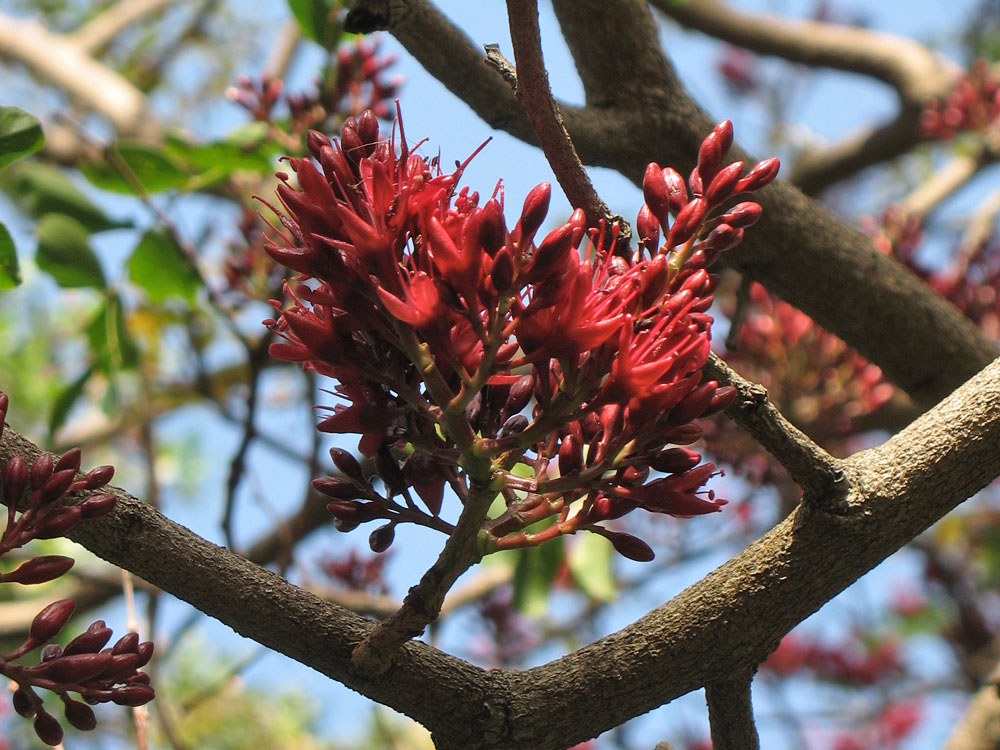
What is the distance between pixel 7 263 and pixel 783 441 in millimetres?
1117

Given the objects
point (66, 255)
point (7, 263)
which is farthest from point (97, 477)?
point (66, 255)

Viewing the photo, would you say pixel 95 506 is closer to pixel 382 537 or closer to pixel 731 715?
pixel 382 537

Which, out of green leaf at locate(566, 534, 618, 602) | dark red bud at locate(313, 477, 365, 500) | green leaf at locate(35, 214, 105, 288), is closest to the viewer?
dark red bud at locate(313, 477, 365, 500)

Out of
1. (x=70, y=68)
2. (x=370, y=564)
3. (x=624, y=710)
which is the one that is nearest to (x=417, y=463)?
(x=624, y=710)

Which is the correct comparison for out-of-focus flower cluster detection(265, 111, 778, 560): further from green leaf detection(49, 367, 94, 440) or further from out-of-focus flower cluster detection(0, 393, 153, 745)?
green leaf detection(49, 367, 94, 440)

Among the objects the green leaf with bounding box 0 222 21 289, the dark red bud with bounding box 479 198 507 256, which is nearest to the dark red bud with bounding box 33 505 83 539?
the dark red bud with bounding box 479 198 507 256

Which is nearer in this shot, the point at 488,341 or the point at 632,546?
the point at 488,341

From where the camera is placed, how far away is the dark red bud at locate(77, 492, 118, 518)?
1149 mm

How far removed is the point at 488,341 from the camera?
1.10 meters

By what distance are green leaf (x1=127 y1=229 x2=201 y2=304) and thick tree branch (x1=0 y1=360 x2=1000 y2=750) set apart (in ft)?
4.62

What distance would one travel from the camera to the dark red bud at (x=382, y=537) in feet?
4.30

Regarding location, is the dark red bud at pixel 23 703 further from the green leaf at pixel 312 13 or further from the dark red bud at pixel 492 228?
the green leaf at pixel 312 13

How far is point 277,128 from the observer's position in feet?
8.59

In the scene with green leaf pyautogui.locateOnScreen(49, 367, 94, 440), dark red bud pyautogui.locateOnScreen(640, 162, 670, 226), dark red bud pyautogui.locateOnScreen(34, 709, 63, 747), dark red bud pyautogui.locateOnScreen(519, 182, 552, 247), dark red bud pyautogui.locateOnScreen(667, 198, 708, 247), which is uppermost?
green leaf pyautogui.locateOnScreen(49, 367, 94, 440)
